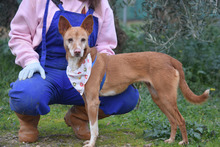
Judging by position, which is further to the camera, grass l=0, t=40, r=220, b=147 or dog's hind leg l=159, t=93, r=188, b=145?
grass l=0, t=40, r=220, b=147

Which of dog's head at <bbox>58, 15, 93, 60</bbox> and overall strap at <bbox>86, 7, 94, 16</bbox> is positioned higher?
overall strap at <bbox>86, 7, 94, 16</bbox>

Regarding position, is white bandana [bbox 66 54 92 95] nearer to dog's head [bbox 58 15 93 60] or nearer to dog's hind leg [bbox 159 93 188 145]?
dog's head [bbox 58 15 93 60]

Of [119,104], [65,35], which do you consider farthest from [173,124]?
[65,35]

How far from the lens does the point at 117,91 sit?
353 cm

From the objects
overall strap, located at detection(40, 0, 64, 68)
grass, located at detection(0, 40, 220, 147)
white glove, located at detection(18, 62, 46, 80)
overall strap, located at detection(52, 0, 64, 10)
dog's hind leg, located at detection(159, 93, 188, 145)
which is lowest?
grass, located at detection(0, 40, 220, 147)

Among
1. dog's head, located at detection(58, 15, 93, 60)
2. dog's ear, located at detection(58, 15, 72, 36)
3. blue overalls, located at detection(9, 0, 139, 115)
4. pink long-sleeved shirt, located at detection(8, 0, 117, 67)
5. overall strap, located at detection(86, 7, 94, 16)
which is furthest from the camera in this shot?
overall strap, located at detection(86, 7, 94, 16)

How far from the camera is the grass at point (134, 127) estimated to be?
352 centimetres

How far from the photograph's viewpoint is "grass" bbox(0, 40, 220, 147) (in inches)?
138

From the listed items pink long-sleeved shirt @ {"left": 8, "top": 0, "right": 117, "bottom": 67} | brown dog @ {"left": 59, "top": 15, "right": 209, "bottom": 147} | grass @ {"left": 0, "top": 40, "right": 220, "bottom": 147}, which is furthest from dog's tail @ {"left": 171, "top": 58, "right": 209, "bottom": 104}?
pink long-sleeved shirt @ {"left": 8, "top": 0, "right": 117, "bottom": 67}

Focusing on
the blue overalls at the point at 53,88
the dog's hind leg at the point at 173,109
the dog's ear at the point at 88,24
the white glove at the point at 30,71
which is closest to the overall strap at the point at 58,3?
the blue overalls at the point at 53,88

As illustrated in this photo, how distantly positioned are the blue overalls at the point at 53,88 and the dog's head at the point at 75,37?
1.07 feet

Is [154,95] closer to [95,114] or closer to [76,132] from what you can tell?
[95,114]

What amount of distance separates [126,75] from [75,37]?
2.48 feet

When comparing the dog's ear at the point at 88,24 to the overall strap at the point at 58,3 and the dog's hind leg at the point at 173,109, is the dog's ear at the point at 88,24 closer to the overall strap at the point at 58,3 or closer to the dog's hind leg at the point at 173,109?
the overall strap at the point at 58,3
